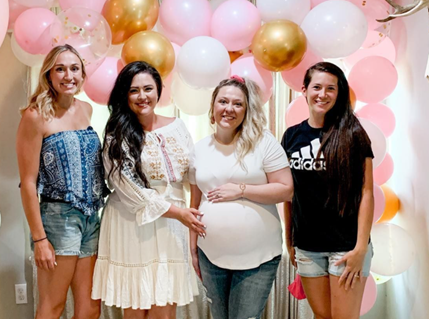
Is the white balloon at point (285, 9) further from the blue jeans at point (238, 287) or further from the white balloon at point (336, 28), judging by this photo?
the blue jeans at point (238, 287)

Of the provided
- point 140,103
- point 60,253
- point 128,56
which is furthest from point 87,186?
point 128,56

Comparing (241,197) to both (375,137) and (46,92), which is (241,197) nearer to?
(375,137)

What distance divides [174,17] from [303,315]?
6.25ft

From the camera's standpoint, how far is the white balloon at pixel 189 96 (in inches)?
87.8

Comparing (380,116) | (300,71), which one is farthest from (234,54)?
(380,116)

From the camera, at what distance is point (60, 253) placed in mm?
1786

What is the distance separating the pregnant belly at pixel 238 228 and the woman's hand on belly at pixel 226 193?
3 centimetres

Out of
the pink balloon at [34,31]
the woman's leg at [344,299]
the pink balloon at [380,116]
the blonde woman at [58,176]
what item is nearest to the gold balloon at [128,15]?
the pink balloon at [34,31]

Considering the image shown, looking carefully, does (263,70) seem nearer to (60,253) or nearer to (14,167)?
(60,253)

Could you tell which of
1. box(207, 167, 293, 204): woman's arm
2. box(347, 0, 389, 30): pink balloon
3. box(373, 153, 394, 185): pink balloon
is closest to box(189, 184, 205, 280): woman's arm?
box(207, 167, 293, 204): woman's arm

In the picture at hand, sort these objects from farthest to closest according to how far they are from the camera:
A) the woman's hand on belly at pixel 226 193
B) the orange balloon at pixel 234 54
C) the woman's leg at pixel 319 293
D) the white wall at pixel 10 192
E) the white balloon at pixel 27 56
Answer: the white wall at pixel 10 192
the orange balloon at pixel 234 54
the white balloon at pixel 27 56
the woman's leg at pixel 319 293
the woman's hand on belly at pixel 226 193

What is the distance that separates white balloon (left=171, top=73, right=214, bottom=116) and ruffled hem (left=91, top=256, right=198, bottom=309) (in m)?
0.83

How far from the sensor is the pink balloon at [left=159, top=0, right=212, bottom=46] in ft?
6.92

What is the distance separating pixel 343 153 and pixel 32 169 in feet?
3.95
